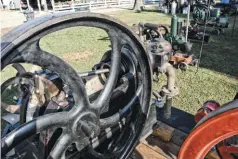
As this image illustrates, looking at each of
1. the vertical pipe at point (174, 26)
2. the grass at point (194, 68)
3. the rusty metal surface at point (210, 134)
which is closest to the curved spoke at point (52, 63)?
the rusty metal surface at point (210, 134)

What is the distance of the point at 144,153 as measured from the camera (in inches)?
66.3

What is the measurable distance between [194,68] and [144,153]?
2.80 meters

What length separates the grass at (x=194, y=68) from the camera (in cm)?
323

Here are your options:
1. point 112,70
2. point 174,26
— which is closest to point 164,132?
point 112,70

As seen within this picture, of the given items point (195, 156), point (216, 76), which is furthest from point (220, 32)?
point (195, 156)

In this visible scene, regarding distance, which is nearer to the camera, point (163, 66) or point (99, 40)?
point (163, 66)

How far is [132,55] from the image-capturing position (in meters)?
1.51

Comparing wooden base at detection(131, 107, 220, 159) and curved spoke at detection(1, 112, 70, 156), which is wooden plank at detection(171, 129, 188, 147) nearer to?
wooden base at detection(131, 107, 220, 159)

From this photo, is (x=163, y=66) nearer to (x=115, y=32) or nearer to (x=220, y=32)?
(x=115, y=32)

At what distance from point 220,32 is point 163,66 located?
4.82 meters

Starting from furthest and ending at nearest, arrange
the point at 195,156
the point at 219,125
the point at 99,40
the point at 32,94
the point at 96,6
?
the point at 96,6
the point at 99,40
the point at 32,94
the point at 195,156
the point at 219,125

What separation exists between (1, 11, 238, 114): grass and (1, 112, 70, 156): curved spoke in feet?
7.10

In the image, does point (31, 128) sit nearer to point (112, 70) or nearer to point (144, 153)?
point (112, 70)

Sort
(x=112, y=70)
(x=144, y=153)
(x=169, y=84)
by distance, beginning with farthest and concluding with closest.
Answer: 1. (x=169, y=84)
2. (x=144, y=153)
3. (x=112, y=70)
